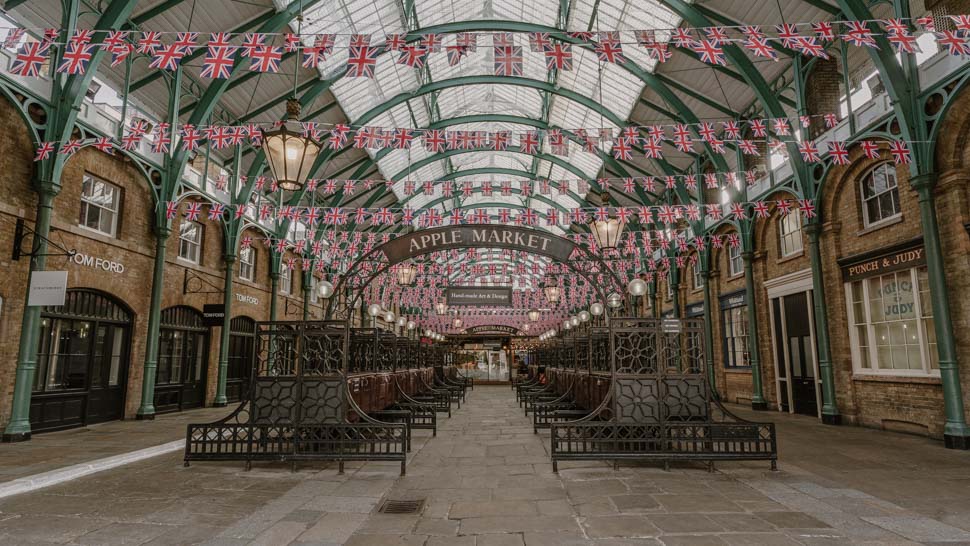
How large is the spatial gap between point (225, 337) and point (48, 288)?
23.8ft

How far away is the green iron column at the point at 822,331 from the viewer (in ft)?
39.2

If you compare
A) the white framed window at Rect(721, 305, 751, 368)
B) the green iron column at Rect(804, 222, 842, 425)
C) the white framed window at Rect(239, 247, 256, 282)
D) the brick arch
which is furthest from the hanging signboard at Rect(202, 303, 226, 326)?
the brick arch

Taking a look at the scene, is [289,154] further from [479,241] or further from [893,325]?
[893,325]

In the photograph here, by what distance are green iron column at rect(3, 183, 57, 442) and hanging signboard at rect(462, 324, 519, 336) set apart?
106ft

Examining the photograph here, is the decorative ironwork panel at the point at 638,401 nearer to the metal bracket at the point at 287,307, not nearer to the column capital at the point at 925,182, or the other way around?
the column capital at the point at 925,182

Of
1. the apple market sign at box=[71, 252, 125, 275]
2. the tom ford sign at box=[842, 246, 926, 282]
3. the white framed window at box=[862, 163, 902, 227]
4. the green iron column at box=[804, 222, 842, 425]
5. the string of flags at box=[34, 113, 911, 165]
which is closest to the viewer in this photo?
the string of flags at box=[34, 113, 911, 165]

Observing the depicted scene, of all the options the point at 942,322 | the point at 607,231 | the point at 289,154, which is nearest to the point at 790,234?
the point at 942,322

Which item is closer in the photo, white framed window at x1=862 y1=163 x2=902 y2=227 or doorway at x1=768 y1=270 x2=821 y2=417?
white framed window at x1=862 y1=163 x2=902 y2=227

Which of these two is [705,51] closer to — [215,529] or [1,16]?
[215,529]

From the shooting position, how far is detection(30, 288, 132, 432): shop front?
10.5 m

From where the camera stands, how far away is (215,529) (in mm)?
4363

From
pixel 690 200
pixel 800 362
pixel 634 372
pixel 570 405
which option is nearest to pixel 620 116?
pixel 690 200

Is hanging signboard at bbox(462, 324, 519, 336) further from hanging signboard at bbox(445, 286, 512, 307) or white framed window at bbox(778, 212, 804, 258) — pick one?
white framed window at bbox(778, 212, 804, 258)

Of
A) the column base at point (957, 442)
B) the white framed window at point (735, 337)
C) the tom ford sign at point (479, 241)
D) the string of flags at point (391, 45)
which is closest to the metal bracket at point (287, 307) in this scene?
the tom ford sign at point (479, 241)
